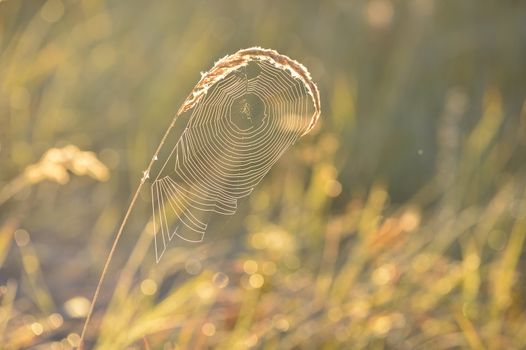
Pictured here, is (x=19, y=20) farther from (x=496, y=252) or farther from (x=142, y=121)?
(x=496, y=252)

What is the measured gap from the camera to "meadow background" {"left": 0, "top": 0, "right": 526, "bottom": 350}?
7.15 feet

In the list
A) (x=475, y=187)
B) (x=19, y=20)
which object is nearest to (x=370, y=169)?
(x=475, y=187)

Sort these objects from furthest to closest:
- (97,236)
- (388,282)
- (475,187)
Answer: (475,187)
(97,236)
(388,282)

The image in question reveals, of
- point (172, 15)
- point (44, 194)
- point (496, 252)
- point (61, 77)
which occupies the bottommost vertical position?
point (496, 252)

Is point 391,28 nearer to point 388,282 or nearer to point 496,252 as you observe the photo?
point 496,252

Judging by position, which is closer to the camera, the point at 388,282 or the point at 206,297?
the point at 206,297

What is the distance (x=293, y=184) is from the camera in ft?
10.2

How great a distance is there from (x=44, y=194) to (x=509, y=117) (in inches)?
72.9

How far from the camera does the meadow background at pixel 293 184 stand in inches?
85.8

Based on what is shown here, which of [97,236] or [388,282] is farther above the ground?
[97,236]

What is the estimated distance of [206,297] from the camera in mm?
2174

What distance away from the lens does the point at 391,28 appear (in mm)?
3734

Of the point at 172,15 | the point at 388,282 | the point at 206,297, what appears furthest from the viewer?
the point at 172,15

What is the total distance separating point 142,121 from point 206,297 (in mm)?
1150
